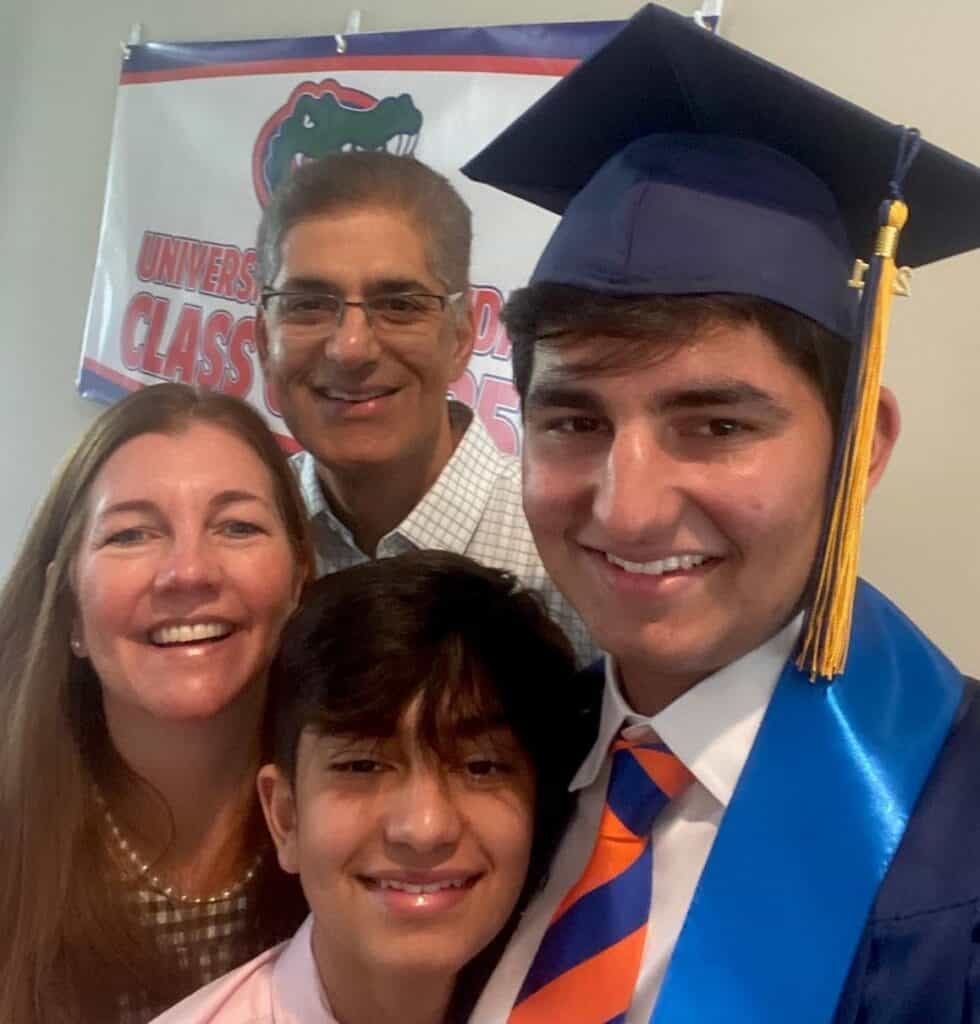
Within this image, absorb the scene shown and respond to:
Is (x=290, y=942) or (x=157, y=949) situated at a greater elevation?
(x=290, y=942)

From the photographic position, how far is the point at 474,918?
34.4 inches

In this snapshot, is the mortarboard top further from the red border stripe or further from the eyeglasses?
the red border stripe

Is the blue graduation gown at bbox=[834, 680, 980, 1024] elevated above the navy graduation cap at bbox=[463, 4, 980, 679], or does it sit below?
below

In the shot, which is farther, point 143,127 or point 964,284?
point 143,127

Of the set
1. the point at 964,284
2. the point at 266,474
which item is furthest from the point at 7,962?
the point at 964,284

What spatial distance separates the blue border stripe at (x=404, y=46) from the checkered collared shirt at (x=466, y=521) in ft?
2.09

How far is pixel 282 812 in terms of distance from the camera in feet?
3.12

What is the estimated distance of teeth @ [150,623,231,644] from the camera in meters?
1.14

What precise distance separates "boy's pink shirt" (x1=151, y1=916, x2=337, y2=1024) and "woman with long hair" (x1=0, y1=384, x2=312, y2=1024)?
168 mm

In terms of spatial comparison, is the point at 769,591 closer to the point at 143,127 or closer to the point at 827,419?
the point at 827,419

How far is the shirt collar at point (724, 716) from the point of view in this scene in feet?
2.74

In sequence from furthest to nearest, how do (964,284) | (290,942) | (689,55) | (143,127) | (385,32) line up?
(143,127) → (385,32) → (964,284) → (290,942) → (689,55)

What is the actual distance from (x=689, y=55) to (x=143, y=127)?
1809 millimetres

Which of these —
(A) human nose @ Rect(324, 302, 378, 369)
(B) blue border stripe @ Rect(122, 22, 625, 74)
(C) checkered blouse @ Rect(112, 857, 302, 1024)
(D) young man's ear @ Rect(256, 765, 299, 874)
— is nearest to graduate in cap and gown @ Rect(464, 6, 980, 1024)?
(D) young man's ear @ Rect(256, 765, 299, 874)
